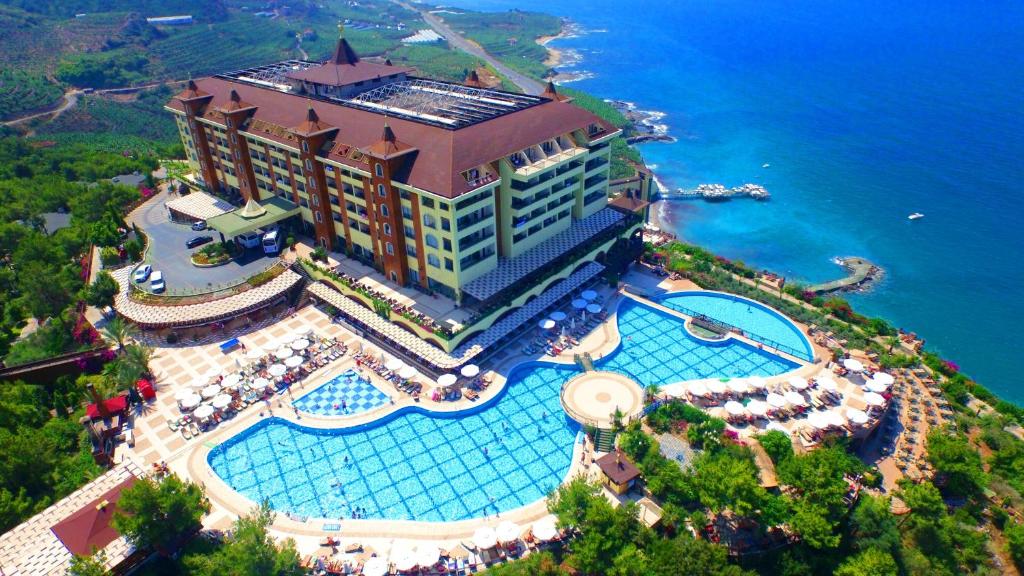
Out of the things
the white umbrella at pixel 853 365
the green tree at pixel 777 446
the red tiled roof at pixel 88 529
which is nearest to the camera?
the red tiled roof at pixel 88 529

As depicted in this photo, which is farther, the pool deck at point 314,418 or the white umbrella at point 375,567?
the pool deck at point 314,418

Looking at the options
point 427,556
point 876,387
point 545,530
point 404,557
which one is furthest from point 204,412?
point 876,387

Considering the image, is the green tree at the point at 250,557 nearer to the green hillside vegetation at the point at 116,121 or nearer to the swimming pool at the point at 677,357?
the swimming pool at the point at 677,357

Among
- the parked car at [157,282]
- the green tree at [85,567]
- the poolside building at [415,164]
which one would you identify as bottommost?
the parked car at [157,282]

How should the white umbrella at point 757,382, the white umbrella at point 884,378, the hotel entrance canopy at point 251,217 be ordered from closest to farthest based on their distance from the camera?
the white umbrella at point 884,378 → the white umbrella at point 757,382 → the hotel entrance canopy at point 251,217

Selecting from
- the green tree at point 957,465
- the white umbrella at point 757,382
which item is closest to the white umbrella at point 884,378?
the green tree at point 957,465

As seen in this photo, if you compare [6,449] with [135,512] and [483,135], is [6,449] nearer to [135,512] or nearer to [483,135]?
[135,512]
